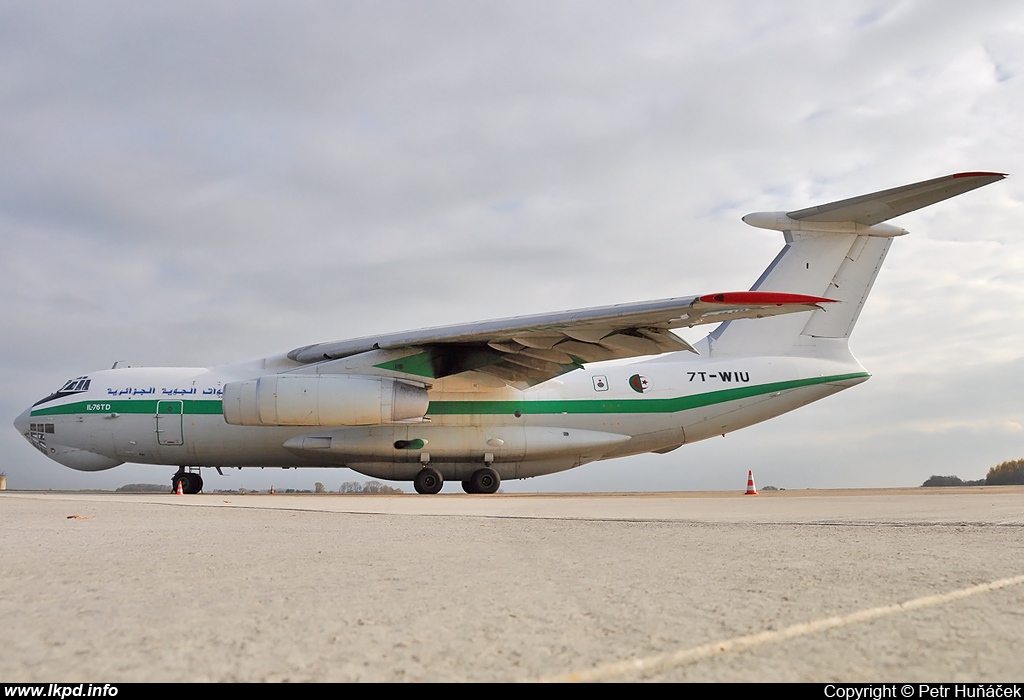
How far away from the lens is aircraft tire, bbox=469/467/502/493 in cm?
1328

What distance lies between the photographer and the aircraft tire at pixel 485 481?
13281mm

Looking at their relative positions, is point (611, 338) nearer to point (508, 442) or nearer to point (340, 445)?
point (508, 442)

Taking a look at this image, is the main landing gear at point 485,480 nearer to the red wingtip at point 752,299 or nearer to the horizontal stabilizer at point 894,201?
the red wingtip at point 752,299

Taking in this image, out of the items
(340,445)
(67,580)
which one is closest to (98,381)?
(340,445)

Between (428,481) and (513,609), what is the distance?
11408 mm

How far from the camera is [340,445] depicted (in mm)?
12578

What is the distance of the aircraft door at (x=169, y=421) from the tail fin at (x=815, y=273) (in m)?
9.56

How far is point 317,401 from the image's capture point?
11141 mm

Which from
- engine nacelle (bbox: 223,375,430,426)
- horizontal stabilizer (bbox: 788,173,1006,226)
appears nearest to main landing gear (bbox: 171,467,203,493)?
engine nacelle (bbox: 223,375,430,426)

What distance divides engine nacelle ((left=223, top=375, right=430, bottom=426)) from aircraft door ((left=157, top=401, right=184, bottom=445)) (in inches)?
75.0

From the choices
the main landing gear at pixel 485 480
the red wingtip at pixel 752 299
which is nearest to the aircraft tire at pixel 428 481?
the main landing gear at pixel 485 480

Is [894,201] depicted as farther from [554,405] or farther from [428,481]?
[428,481]

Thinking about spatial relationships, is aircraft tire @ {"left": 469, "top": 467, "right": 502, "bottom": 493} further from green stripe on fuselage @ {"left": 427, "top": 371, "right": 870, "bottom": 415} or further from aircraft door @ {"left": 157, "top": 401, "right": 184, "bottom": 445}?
aircraft door @ {"left": 157, "top": 401, "right": 184, "bottom": 445}

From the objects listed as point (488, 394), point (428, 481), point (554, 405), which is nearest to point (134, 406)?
point (428, 481)
